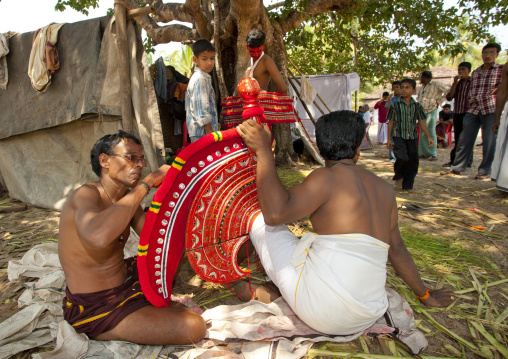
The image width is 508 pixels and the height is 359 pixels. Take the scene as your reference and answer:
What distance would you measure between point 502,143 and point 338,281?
4.54 meters

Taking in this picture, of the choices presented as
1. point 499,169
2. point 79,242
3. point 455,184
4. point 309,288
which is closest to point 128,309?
point 79,242

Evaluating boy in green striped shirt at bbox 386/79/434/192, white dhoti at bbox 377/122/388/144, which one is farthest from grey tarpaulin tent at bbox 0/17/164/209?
white dhoti at bbox 377/122/388/144

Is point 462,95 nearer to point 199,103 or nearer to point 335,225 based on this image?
point 199,103

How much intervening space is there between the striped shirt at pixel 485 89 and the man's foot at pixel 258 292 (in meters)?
5.47

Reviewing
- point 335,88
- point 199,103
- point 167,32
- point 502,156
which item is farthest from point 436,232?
point 335,88

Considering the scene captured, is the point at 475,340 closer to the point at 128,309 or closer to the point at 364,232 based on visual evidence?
the point at 364,232

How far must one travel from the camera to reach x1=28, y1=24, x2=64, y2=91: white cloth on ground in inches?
160

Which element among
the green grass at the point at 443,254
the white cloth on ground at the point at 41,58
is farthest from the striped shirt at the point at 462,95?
the white cloth on ground at the point at 41,58

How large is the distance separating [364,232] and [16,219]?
4.54 meters

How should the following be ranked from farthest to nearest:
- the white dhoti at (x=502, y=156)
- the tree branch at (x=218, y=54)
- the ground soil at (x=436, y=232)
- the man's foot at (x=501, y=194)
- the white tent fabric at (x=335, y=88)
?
the white tent fabric at (x=335, y=88) → the tree branch at (x=218, y=54) → the man's foot at (x=501, y=194) → the white dhoti at (x=502, y=156) → the ground soil at (x=436, y=232)

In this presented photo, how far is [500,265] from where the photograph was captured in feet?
9.62

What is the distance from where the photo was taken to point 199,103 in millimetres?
3699

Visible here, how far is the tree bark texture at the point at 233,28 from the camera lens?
5.80 m

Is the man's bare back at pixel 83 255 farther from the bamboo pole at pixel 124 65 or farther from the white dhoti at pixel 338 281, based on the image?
the bamboo pole at pixel 124 65
